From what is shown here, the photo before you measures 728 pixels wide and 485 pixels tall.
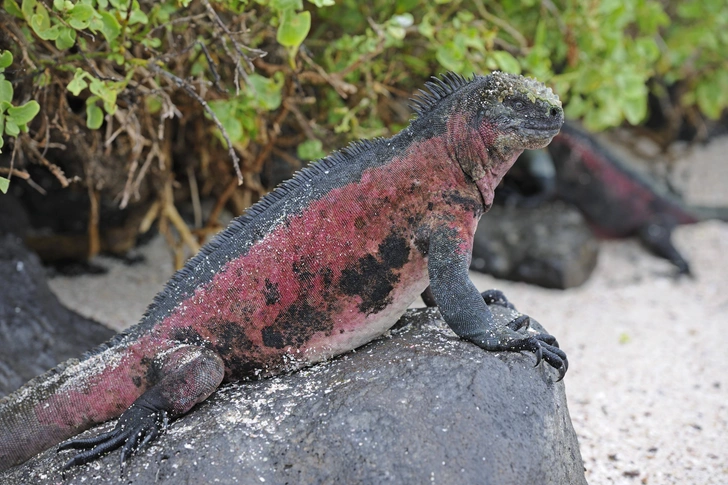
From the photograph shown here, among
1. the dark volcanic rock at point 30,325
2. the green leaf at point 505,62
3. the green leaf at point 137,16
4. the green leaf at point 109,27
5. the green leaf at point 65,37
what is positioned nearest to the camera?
the green leaf at point 65,37

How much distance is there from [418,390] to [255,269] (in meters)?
0.78

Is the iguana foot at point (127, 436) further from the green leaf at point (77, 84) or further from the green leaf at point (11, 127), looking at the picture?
the green leaf at point (77, 84)

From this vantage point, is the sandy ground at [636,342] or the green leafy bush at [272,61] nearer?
the green leafy bush at [272,61]

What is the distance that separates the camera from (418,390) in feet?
8.14

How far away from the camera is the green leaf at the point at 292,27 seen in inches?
123

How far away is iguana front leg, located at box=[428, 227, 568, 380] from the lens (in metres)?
2.61

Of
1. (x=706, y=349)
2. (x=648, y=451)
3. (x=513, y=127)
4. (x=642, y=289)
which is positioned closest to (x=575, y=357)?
(x=706, y=349)

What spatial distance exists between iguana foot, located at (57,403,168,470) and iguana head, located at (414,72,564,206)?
1.44 metres

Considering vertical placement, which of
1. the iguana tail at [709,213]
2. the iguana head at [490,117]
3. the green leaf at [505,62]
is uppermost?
the iguana head at [490,117]

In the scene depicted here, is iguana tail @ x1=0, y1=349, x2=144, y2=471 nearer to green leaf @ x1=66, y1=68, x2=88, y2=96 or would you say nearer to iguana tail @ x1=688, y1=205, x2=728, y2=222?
green leaf @ x1=66, y1=68, x2=88, y2=96

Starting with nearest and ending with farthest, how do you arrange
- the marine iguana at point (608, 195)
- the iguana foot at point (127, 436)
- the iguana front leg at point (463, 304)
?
the iguana foot at point (127, 436) < the iguana front leg at point (463, 304) < the marine iguana at point (608, 195)

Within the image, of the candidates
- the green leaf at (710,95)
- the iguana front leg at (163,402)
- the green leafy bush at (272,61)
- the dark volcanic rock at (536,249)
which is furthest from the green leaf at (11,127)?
the green leaf at (710,95)

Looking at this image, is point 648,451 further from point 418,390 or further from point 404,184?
point 404,184

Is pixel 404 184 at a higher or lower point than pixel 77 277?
higher
